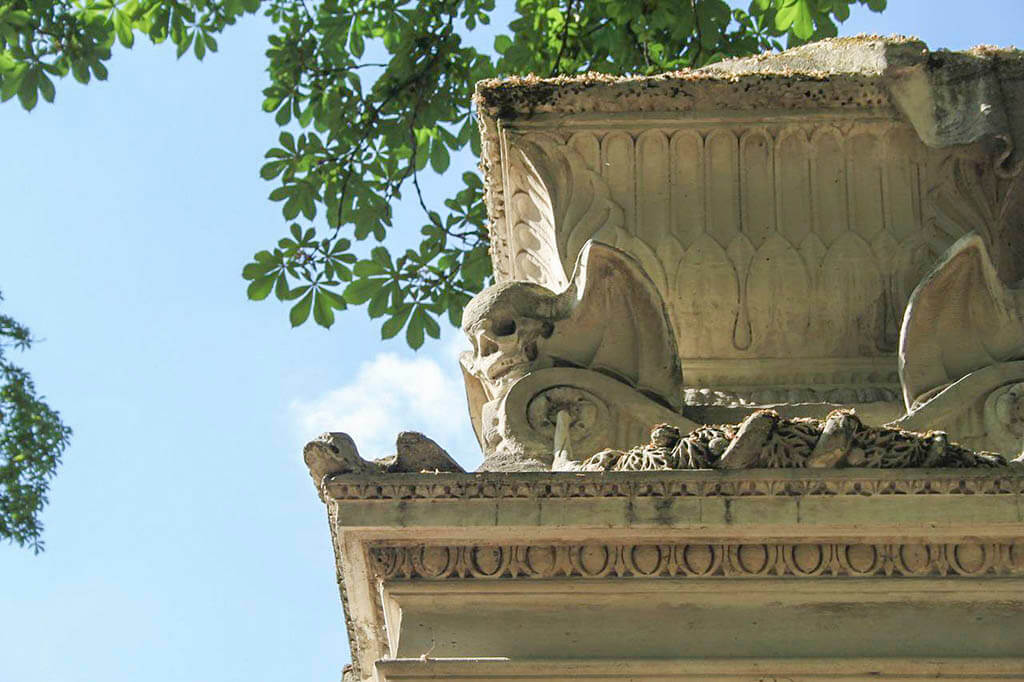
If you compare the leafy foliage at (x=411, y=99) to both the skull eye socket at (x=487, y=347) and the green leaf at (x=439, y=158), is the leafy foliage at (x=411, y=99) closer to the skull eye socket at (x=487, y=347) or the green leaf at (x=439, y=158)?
the green leaf at (x=439, y=158)

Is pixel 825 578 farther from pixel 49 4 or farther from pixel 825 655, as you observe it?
Answer: pixel 49 4

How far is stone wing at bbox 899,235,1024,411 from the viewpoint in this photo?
6238 mm

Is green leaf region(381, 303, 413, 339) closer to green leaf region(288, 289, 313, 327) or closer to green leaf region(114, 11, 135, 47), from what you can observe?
green leaf region(288, 289, 313, 327)

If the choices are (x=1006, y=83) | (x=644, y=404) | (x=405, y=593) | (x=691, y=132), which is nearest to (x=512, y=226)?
(x=691, y=132)

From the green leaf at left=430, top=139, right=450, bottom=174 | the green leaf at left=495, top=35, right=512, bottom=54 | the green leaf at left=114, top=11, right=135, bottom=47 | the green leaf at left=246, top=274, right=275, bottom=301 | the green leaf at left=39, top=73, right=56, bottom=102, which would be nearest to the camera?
the green leaf at left=39, top=73, right=56, bottom=102

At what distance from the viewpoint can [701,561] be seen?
17.0 ft

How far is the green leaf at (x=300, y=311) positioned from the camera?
37.7ft

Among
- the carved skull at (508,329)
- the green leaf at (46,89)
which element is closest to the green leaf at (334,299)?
the green leaf at (46,89)

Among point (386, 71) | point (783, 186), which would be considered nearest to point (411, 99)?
point (386, 71)

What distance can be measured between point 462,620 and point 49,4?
802 cm

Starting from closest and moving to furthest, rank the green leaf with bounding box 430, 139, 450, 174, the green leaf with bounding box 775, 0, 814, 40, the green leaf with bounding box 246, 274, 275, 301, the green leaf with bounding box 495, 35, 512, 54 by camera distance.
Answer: the green leaf with bounding box 775, 0, 814, 40 → the green leaf with bounding box 246, 274, 275, 301 → the green leaf with bounding box 430, 139, 450, 174 → the green leaf with bounding box 495, 35, 512, 54

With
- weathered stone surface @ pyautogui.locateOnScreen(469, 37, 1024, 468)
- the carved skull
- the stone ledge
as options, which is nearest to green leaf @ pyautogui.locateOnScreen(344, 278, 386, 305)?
weathered stone surface @ pyautogui.locateOnScreen(469, 37, 1024, 468)

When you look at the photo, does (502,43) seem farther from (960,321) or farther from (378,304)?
(960,321)

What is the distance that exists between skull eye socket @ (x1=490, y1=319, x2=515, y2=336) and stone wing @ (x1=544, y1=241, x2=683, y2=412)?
0.12 metres
